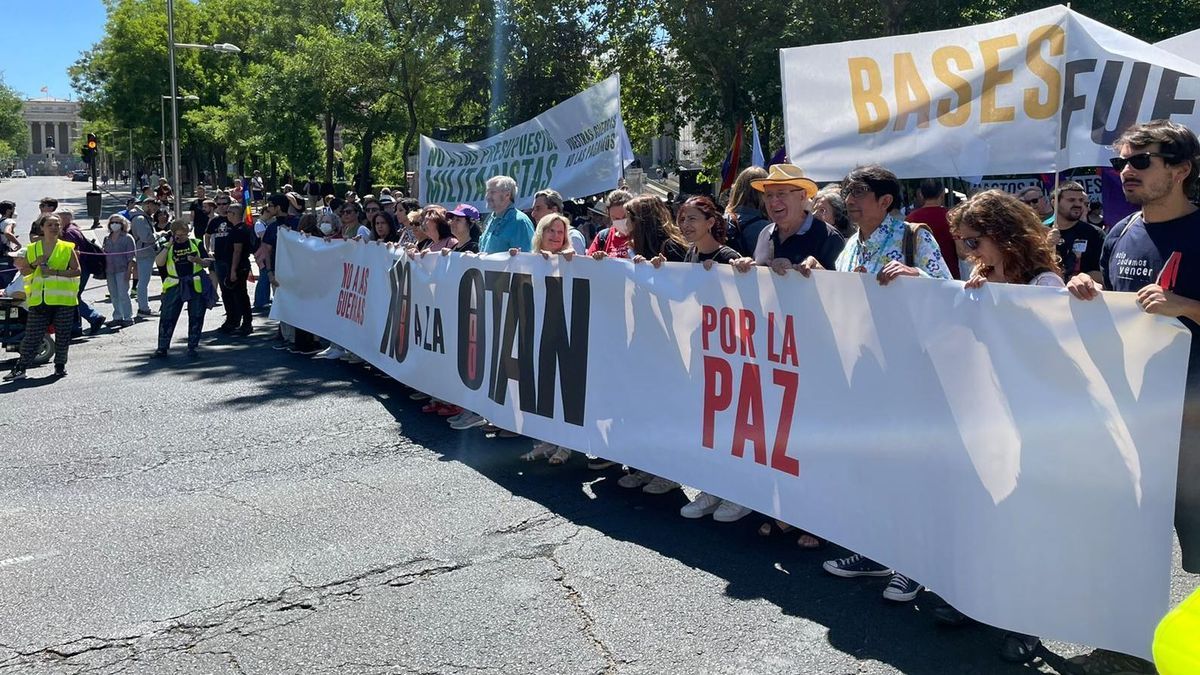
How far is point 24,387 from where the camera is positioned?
33.4 feet

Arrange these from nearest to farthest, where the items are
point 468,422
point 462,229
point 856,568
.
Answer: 1. point 856,568
2. point 468,422
3. point 462,229

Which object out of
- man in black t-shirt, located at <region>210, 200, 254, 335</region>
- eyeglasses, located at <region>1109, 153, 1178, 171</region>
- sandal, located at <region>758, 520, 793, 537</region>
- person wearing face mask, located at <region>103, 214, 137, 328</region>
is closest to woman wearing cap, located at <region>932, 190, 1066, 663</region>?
eyeglasses, located at <region>1109, 153, 1178, 171</region>

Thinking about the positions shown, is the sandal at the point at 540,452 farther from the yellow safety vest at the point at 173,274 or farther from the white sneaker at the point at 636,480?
the yellow safety vest at the point at 173,274

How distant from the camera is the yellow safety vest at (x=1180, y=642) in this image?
2098 mm

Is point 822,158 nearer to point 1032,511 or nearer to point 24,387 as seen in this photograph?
point 1032,511

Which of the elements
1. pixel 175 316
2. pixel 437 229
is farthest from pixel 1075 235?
pixel 175 316

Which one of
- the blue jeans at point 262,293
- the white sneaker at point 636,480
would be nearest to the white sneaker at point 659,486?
the white sneaker at point 636,480

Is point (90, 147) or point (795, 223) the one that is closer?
point (795, 223)

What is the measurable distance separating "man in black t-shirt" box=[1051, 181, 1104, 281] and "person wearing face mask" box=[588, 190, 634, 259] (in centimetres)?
307

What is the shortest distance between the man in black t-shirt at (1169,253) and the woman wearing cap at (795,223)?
157cm

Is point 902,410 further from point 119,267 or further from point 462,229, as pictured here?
point 119,267

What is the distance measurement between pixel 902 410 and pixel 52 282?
9.26m

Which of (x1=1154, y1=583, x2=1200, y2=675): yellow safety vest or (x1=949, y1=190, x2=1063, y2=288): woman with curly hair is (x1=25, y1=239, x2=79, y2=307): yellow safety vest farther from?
(x1=1154, y1=583, x2=1200, y2=675): yellow safety vest

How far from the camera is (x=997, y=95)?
5730mm
